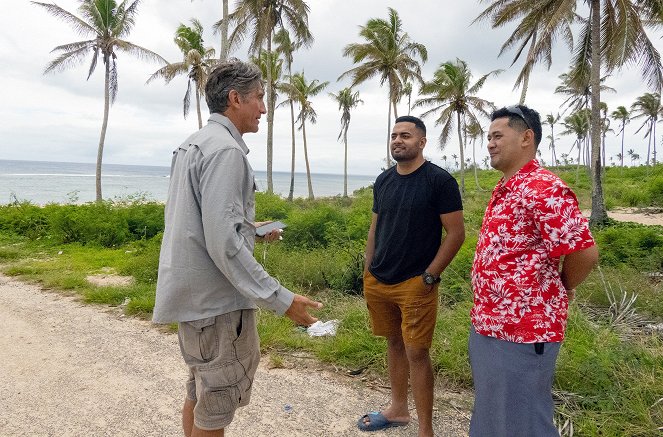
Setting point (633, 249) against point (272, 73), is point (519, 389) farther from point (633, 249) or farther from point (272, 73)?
point (272, 73)

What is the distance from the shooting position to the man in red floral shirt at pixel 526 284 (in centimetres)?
179

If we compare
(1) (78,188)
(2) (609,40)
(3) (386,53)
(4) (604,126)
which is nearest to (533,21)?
(2) (609,40)

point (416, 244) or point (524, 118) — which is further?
point (416, 244)

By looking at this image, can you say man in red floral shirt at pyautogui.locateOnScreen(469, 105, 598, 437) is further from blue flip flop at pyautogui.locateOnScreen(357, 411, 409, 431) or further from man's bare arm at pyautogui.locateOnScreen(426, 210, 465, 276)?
blue flip flop at pyautogui.locateOnScreen(357, 411, 409, 431)

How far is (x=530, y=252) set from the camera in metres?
1.87

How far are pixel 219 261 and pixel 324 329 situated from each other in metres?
3.18

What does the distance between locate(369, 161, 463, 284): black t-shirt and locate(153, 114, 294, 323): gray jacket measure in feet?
3.67

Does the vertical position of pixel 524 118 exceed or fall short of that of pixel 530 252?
it exceeds it

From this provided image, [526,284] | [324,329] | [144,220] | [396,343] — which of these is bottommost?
[324,329]

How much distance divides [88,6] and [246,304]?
23492mm

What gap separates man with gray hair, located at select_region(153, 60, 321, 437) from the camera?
65.4 inches

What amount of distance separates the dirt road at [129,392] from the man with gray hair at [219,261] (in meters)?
1.28

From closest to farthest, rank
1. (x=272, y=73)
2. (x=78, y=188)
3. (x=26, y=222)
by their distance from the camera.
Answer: (x=26, y=222) < (x=272, y=73) < (x=78, y=188)

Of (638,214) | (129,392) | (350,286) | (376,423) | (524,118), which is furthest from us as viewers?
(638,214)
